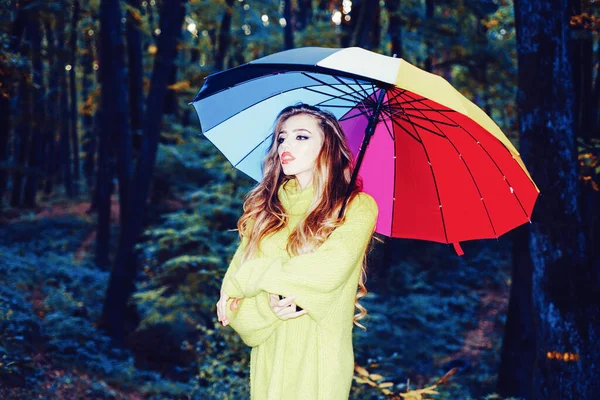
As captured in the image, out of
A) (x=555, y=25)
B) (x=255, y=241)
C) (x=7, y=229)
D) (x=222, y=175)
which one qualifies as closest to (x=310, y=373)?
→ (x=255, y=241)

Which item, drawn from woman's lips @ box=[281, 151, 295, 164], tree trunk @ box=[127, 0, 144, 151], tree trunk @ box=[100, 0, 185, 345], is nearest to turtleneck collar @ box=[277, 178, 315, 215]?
woman's lips @ box=[281, 151, 295, 164]

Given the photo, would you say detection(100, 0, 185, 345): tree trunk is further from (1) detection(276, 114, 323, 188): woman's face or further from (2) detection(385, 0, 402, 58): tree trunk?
(1) detection(276, 114, 323, 188): woman's face

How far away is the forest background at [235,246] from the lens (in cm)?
451

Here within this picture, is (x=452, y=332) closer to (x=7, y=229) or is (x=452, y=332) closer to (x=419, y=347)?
(x=419, y=347)

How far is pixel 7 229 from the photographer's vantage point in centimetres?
1838

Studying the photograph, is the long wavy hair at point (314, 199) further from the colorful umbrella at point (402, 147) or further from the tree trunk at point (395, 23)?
the tree trunk at point (395, 23)

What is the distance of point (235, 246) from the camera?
10320 mm

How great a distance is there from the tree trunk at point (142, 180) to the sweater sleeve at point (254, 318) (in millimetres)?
7399

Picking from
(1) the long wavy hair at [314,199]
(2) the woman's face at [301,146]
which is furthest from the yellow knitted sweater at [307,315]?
(2) the woman's face at [301,146]

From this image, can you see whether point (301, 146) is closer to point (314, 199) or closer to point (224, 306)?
point (314, 199)

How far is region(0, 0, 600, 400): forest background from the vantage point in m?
4.51

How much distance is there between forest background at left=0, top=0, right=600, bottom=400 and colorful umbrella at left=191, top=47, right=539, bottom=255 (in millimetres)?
477

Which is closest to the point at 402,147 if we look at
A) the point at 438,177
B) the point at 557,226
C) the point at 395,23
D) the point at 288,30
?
the point at 438,177

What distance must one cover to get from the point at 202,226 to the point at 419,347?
5.43 meters
